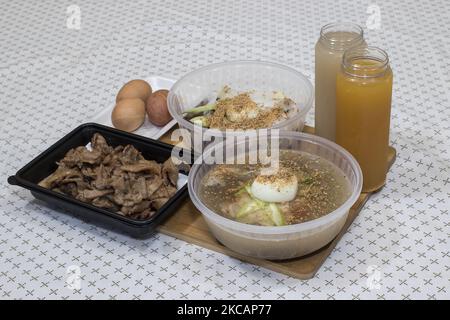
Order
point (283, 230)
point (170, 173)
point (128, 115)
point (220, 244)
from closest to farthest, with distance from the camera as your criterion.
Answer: point (283, 230) → point (220, 244) → point (170, 173) → point (128, 115)

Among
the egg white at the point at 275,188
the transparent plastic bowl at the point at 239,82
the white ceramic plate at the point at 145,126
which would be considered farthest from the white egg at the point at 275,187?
the white ceramic plate at the point at 145,126

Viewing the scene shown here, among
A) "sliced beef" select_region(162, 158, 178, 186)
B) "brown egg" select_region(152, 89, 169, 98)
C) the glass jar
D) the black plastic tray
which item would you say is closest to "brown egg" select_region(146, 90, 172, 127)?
"brown egg" select_region(152, 89, 169, 98)

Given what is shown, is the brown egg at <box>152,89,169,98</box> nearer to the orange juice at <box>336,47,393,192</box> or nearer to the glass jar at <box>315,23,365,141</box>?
the glass jar at <box>315,23,365,141</box>

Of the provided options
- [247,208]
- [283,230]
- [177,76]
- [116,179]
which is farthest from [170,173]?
[177,76]

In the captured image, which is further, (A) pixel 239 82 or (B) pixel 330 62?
(A) pixel 239 82

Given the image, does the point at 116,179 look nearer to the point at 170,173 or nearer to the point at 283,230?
the point at 170,173

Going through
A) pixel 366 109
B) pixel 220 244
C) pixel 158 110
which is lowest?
pixel 220 244

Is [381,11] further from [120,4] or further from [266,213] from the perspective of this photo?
[266,213]
